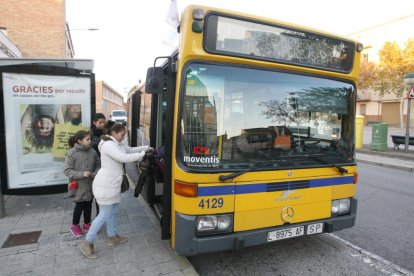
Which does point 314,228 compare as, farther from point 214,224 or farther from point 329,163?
point 214,224

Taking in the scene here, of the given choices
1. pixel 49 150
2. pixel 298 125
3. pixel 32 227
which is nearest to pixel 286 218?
pixel 298 125

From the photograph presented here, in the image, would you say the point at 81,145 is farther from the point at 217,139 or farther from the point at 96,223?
the point at 217,139

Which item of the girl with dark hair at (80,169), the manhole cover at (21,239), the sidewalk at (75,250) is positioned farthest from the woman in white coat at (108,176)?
the manhole cover at (21,239)

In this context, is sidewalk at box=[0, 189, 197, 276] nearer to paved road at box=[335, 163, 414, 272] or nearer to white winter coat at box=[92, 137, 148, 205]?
white winter coat at box=[92, 137, 148, 205]

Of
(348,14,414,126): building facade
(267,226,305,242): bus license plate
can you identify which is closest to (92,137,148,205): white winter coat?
(267,226,305,242): bus license plate

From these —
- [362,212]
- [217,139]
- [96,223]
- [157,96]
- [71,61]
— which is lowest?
[362,212]

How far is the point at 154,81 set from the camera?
326 cm

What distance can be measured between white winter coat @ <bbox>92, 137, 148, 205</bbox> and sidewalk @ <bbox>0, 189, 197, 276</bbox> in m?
0.67

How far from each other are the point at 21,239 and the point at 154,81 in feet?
9.37

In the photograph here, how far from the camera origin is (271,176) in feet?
10.6

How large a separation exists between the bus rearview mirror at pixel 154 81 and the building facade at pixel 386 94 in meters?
32.4

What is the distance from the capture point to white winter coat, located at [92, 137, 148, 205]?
3.50m

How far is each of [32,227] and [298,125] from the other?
4.01m

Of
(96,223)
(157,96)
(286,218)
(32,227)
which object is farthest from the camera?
(157,96)
